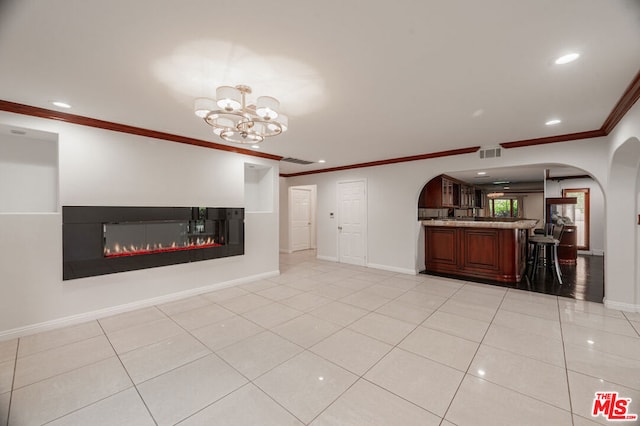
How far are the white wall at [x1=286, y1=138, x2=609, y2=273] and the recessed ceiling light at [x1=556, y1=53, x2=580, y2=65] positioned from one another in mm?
2639

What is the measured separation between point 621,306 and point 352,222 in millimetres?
4541

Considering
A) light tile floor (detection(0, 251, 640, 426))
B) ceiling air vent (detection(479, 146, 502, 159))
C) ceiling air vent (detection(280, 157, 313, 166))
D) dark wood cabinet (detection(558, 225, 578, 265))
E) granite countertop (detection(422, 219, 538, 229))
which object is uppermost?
ceiling air vent (detection(280, 157, 313, 166))

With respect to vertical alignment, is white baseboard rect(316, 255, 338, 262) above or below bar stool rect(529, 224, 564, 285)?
below

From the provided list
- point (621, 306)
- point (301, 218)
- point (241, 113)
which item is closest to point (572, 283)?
point (621, 306)

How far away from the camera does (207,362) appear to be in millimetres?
2279

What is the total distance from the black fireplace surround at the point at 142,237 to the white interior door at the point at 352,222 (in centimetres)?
281

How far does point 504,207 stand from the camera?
1133 cm

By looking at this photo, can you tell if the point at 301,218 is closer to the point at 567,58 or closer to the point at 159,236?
the point at 159,236

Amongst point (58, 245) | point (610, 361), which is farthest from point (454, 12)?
point (58, 245)

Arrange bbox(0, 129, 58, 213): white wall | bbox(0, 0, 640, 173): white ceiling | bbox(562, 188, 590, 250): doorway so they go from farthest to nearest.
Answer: bbox(562, 188, 590, 250): doorway < bbox(0, 129, 58, 213): white wall < bbox(0, 0, 640, 173): white ceiling

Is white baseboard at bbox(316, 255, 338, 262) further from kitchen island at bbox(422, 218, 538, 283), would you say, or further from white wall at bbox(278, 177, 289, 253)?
kitchen island at bbox(422, 218, 538, 283)

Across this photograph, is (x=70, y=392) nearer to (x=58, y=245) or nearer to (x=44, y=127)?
(x=58, y=245)

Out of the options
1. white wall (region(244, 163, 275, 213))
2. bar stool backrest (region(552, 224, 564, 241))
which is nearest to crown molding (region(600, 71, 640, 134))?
bar stool backrest (region(552, 224, 564, 241))

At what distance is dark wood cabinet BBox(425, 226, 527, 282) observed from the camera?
189 inches
